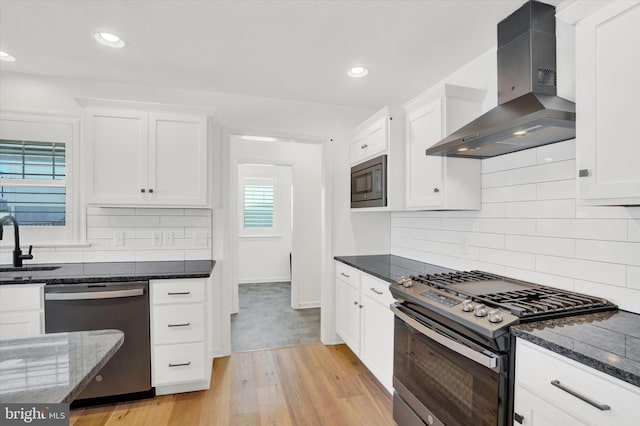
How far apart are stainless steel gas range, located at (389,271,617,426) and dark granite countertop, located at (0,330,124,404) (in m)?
1.33

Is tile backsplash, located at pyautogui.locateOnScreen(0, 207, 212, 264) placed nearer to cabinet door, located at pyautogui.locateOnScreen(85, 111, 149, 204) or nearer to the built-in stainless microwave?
cabinet door, located at pyautogui.locateOnScreen(85, 111, 149, 204)

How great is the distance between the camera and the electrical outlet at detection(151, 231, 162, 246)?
9.31ft

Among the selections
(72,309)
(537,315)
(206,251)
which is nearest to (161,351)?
(72,309)

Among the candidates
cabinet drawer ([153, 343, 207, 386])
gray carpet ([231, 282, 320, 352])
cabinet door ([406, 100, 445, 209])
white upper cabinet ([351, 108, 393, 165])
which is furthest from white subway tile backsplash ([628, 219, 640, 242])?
gray carpet ([231, 282, 320, 352])

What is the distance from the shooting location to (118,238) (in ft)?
9.08

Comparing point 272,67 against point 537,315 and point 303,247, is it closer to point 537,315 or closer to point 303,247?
point 537,315

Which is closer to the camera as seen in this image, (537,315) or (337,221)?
(537,315)

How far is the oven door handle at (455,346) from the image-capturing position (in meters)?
1.25

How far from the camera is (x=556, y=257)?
66.8 inches

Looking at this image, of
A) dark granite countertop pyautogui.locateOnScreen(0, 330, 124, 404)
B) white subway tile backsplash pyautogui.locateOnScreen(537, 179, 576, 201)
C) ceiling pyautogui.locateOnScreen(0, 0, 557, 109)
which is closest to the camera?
dark granite countertop pyautogui.locateOnScreen(0, 330, 124, 404)

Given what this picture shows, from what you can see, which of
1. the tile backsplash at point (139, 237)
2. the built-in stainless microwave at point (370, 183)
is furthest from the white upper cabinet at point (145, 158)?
the built-in stainless microwave at point (370, 183)

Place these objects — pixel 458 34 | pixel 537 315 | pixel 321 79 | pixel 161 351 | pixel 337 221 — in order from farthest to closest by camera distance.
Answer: pixel 337 221 → pixel 321 79 → pixel 161 351 → pixel 458 34 → pixel 537 315

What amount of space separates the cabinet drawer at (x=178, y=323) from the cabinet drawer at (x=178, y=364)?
0.06m

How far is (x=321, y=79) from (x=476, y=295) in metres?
2.05
